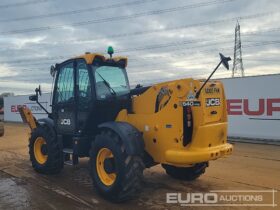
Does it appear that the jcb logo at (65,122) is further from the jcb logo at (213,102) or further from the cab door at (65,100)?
the jcb logo at (213,102)

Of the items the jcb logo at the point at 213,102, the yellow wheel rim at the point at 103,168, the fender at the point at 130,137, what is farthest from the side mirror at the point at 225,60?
the yellow wheel rim at the point at 103,168

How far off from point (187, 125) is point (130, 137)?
0.99m

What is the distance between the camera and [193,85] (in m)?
6.05

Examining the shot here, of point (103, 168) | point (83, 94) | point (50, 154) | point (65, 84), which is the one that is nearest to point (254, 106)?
point (65, 84)

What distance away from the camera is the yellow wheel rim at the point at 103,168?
21.6 ft

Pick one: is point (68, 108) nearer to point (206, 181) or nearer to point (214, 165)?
point (206, 181)

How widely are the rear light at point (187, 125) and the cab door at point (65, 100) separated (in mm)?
2678

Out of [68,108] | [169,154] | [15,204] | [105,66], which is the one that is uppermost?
[105,66]

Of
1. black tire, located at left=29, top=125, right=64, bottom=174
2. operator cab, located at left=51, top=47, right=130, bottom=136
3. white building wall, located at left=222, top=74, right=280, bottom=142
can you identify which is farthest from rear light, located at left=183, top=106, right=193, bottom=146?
white building wall, located at left=222, top=74, right=280, bottom=142

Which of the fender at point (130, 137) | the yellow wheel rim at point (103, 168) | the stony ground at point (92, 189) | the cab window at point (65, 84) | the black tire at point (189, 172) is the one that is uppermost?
the cab window at point (65, 84)

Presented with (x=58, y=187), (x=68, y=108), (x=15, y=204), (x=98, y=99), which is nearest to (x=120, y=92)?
(x=98, y=99)

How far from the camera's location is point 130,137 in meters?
6.22

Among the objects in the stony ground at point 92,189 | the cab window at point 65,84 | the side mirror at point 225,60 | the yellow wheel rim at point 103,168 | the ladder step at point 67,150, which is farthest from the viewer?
the cab window at point 65,84

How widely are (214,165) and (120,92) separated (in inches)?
136
